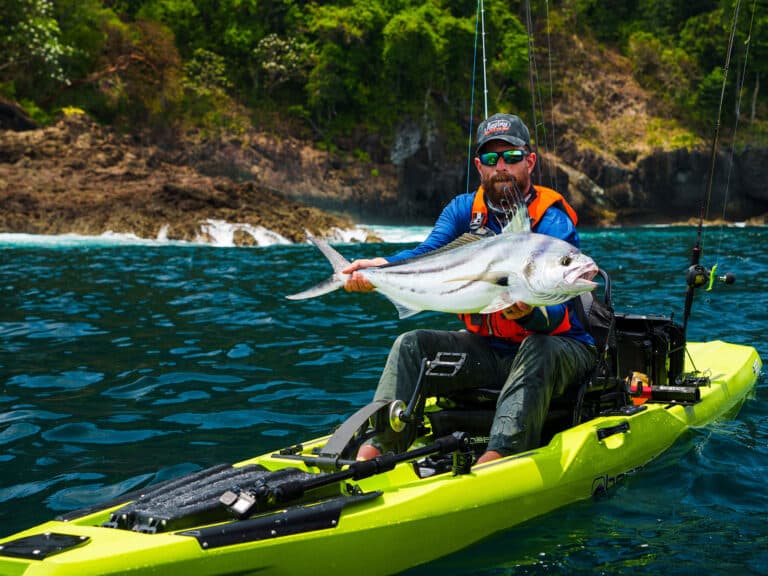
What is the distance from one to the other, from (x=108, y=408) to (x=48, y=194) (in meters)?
23.9

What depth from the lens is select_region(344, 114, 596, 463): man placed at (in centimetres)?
466

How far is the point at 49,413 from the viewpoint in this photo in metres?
6.77

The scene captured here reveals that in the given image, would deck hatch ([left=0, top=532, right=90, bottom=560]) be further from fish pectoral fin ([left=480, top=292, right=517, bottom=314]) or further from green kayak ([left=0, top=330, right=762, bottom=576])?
fish pectoral fin ([left=480, top=292, right=517, bottom=314])

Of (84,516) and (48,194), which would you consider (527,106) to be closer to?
(48,194)

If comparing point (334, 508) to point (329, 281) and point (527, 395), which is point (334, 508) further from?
point (527, 395)

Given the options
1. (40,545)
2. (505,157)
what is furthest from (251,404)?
(40,545)

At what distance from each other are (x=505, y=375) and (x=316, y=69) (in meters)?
41.3

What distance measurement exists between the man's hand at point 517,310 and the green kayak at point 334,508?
68cm

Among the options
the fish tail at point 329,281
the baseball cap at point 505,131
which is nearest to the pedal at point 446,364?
the fish tail at point 329,281

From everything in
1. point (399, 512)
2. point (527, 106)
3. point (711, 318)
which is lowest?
point (711, 318)

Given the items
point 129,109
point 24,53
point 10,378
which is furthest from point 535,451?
point 129,109

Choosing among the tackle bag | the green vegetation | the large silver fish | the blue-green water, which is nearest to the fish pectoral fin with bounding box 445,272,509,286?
the large silver fish

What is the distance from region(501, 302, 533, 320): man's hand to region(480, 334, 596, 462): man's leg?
12.5 inches

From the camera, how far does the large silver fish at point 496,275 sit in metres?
3.77
